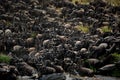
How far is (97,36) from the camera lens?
995 inches

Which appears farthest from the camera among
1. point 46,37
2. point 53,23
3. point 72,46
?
point 53,23

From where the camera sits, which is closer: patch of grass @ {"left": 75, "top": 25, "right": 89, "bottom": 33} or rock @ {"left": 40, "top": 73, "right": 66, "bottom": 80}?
rock @ {"left": 40, "top": 73, "right": 66, "bottom": 80}

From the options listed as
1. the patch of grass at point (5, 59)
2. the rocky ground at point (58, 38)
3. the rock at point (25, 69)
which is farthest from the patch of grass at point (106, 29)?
the patch of grass at point (5, 59)

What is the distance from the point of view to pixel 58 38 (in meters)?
24.5

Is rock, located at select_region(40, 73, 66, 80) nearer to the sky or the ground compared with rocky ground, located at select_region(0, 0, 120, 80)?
nearer to the sky

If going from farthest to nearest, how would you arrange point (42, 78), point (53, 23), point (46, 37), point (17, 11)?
point (17, 11) → point (53, 23) → point (46, 37) → point (42, 78)

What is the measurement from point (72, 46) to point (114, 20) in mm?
6790

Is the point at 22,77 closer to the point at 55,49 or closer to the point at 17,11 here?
the point at 55,49

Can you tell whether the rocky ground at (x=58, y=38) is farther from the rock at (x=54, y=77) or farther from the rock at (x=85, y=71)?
the rock at (x=54, y=77)

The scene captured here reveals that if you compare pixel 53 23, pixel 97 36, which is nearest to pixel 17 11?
pixel 53 23

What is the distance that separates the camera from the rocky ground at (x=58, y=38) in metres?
19.7

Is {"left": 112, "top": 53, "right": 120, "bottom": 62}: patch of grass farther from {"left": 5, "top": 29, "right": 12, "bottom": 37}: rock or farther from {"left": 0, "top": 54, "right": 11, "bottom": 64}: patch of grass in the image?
{"left": 5, "top": 29, "right": 12, "bottom": 37}: rock

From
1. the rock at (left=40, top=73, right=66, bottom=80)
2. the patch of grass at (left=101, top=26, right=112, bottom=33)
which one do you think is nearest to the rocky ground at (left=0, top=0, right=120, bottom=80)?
the patch of grass at (left=101, top=26, right=112, bottom=33)

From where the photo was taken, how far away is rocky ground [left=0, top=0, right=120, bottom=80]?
64.6ft
